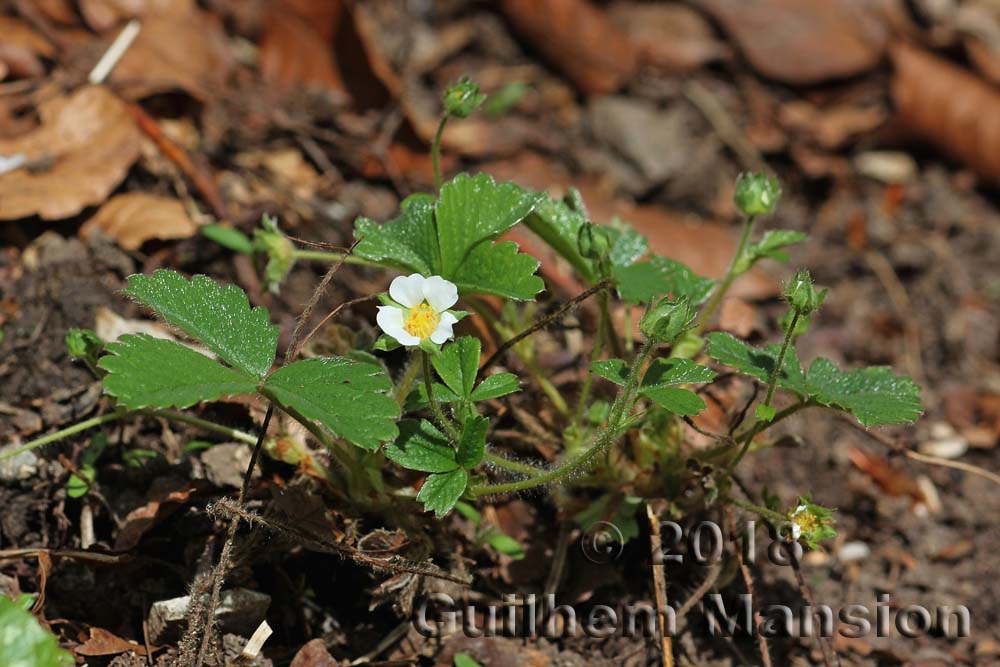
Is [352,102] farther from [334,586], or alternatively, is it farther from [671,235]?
[334,586]

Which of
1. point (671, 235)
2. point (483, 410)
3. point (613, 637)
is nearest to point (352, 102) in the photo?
point (671, 235)

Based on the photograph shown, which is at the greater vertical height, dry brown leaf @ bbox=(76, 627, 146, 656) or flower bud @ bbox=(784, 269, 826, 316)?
flower bud @ bbox=(784, 269, 826, 316)

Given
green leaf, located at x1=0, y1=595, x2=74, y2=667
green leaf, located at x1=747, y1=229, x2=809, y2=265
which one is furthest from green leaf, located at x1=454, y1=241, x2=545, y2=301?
green leaf, located at x1=0, y1=595, x2=74, y2=667

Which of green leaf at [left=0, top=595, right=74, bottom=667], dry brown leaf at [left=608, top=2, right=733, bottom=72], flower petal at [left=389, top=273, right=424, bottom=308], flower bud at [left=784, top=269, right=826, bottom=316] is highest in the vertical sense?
dry brown leaf at [left=608, top=2, right=733, bottom=72]

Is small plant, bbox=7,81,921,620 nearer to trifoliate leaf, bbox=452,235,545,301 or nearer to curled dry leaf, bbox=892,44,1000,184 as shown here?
trifoliate leaf, bbox=452,235,545,301

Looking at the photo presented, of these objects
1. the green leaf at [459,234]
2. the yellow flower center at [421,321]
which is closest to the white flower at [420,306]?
the yellow flower center at [421,321]

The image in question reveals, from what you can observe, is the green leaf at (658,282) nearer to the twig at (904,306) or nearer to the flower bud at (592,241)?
the flower bud at (592,241)

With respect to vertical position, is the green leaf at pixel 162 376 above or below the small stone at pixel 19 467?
above
